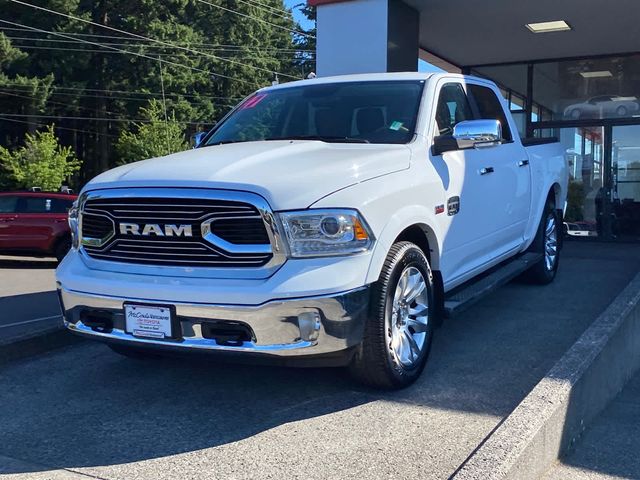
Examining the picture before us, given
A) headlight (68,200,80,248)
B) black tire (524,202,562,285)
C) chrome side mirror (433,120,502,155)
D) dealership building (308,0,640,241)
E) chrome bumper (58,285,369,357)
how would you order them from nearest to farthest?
chrome bumper (58,285,369,357)
headlight (68,200,80,248)
chrome side mirror (433,120,502,155)
black tire (524,202,562,285)
dealership building (308,0,640,241)

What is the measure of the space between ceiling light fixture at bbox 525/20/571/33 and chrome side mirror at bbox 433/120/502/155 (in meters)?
6.63

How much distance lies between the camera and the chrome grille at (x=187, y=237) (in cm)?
375

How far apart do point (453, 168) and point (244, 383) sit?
2.06 m

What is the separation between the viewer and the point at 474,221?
17.4ft

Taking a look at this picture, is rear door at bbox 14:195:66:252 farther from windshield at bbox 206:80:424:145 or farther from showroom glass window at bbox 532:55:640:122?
windshield at bbox 206:80:424:145

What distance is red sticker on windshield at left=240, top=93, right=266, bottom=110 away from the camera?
5.85 m

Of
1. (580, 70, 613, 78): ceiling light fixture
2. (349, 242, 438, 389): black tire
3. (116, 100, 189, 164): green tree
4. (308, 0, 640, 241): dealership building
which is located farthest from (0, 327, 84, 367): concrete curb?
(116, 100, 189, 164): green tree

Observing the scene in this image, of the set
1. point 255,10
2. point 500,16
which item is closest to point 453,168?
point 500,16

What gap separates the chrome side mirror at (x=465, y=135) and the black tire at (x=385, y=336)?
886 mm

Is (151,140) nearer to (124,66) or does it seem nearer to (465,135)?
(124,66)

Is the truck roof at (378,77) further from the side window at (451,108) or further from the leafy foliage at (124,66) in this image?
the leafy foliage at (124,66)

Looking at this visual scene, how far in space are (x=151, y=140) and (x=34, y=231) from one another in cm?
2429

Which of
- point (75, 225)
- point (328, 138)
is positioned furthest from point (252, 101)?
point (75, 225)

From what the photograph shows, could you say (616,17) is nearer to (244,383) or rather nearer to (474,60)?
(474,60)
